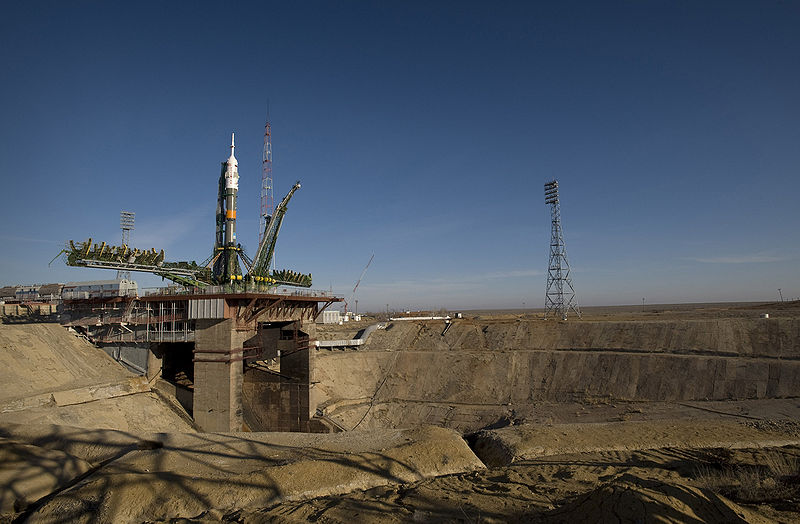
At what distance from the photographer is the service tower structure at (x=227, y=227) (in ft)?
168

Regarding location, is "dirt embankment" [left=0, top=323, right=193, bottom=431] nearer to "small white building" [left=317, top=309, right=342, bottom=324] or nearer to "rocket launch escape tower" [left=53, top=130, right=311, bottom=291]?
"rocket launch escape tower" [left=53, top=130, right=311, bottom=291]

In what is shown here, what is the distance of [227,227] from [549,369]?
4276cm

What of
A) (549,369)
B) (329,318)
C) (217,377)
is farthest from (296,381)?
(329,318)

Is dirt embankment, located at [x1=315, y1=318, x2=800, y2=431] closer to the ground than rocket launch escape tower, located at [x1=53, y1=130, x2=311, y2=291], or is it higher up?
closer to the ground

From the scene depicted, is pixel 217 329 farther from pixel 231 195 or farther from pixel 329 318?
pixel 329 318

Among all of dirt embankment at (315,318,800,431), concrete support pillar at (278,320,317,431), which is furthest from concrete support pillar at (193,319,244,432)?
dirt embankment at (315,318,800,431)

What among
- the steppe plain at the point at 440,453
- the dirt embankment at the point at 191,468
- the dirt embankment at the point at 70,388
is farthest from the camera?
the dirt embankment at the point at 70,388

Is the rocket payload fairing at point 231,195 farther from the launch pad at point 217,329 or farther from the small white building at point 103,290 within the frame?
the small white building at point 103,290

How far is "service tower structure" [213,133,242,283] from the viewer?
51.3 m

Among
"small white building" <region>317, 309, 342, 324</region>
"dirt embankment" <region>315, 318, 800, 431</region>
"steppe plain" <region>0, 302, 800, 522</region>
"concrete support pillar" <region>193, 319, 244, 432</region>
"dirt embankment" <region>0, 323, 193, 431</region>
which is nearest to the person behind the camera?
"steppe plain" <region>0, 302, 800, 522</region>

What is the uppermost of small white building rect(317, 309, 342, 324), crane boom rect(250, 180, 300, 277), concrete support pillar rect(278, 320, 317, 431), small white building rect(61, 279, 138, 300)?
crane boom rect(250, 180, 300, 277)

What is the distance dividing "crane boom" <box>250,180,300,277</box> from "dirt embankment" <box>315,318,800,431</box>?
14733 mm

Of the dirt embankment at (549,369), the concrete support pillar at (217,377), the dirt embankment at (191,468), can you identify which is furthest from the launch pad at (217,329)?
the dirt embankment at (191,468)

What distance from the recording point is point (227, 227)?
170 feet
